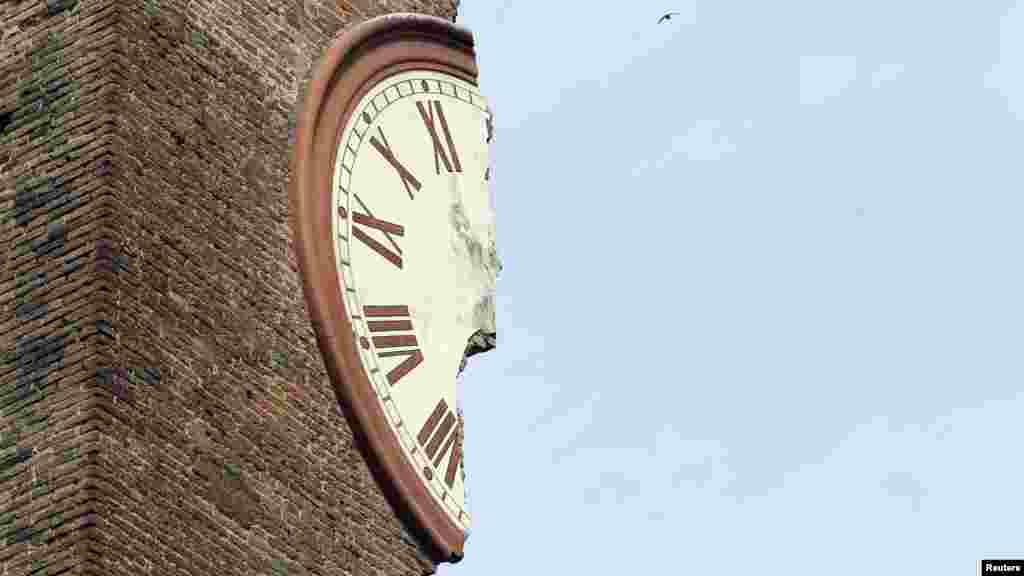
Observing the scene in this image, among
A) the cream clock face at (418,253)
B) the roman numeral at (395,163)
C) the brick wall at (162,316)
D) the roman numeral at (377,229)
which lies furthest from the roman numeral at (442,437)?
the roman numeral at (395,163)

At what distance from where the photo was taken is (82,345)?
850 inches

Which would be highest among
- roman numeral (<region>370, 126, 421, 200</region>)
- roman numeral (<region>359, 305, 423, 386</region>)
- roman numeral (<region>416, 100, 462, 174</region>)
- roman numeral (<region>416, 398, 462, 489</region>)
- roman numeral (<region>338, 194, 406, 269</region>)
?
roman numeral (<region>416, 100, 462, 174</region>)

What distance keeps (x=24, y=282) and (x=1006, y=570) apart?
982cm

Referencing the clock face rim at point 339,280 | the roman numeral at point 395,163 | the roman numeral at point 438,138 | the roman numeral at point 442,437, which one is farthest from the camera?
the roman numeral at point 438,138

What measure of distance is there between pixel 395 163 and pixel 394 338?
3.71ft

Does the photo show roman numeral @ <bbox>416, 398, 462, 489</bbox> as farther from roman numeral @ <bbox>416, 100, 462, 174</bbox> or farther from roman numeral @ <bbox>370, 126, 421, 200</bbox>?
roman numeral @ <bbox>416, 100, 462, 174</bbox>

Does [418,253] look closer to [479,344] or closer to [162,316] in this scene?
[479,344]

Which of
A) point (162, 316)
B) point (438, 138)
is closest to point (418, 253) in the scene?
point (438, 138)

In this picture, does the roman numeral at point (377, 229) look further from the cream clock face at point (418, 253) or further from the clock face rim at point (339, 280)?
the clock face rim at point (339, 280)

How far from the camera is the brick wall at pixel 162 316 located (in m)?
21.3

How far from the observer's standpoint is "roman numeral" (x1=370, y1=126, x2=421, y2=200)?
79.6ft

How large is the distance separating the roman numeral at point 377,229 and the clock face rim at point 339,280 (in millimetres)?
216

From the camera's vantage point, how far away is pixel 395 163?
79.7 feet

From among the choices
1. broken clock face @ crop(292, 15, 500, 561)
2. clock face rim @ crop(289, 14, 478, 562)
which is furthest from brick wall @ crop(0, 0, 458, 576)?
broken clock face @ crop(292, 15, 500, 561)
